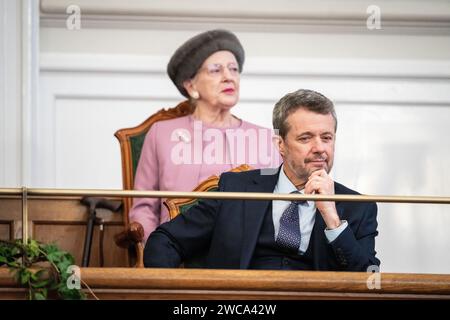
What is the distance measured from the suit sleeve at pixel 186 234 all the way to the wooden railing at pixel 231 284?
1.18 ft

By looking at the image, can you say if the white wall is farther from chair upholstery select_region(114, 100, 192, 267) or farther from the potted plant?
the potted plant

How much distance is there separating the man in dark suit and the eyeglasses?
54cm

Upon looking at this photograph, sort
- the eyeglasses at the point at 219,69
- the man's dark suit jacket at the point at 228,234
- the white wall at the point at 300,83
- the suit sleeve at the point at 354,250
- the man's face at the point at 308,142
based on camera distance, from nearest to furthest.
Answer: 1. the suit sleeve at the point at 354,250
2. the man's dark suit jacket at the point at 228,234
3. the man's face at the point at 308,142
4. the eyeglasses at the point at 219,69
5. the white wall at the point at 300,83

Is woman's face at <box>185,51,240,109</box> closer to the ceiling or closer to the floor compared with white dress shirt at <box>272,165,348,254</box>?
closer to the ceiling

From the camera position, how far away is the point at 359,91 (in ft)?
19.2

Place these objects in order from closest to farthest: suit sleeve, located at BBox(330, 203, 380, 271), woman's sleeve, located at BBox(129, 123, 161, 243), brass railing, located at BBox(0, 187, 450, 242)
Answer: brass railing, located at BBox(0, 187, 450, 242) → suit sleeve, located at BBox(330, 203, 380, 271) → woman's sleeve, located at BBox(129, 123, 161, 243)

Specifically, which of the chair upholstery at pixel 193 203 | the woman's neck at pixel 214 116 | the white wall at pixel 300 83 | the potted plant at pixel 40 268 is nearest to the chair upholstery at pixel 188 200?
the chair upholstery at pixel 193 203

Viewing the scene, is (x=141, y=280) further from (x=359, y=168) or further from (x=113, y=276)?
(x=359, y=168)

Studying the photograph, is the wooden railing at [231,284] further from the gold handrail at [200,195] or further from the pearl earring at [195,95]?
the pearl earring at [195,95]

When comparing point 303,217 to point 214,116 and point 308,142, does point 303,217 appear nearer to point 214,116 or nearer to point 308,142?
point 308,142

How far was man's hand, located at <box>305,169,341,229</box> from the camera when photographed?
4.92 metres

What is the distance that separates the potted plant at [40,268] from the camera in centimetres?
453

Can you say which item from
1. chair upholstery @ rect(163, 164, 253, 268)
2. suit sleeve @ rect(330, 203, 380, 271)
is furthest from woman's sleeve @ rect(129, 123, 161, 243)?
suit sleeve @ rect(330, 203, 380, 271)

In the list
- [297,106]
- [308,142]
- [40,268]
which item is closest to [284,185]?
[308,142]
